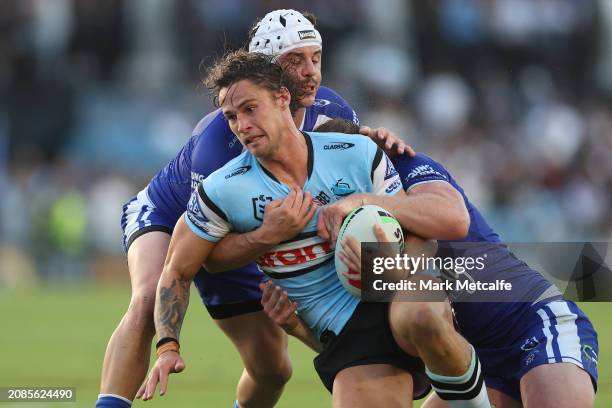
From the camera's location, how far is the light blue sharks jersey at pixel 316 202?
6328 millimetres

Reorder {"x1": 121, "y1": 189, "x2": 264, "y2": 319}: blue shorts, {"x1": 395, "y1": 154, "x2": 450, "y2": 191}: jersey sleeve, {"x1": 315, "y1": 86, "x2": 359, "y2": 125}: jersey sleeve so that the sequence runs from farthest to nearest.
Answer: {"x1": 121, "y1": 189, "x2": 264, "y2": 319}: blue shorts → {"x1": 315, "y1": 86, "x2": 359, "y2": 125}: jersey sleeve → {"x1": 395, "y1": 154, "x2": 450, "y2": 191}: jersey sleeve

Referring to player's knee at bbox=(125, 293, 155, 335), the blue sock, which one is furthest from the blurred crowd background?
the blue sock

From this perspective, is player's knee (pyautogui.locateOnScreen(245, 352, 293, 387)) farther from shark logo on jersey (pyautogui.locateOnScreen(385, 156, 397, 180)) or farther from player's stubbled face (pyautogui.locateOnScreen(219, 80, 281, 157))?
player's stubbled face (pyautogui.locateOnScreen(219, 80, 281, 157))

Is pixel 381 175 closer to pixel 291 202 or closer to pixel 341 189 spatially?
pixel 341 189

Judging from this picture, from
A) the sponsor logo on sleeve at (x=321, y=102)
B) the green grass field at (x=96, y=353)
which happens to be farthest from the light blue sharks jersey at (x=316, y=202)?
the green grass field at (x=96, y=353)

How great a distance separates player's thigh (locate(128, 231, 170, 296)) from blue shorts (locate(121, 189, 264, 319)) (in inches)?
3.4

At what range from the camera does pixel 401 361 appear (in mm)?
6309

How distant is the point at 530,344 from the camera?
6.55 m

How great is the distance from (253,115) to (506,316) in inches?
69.5

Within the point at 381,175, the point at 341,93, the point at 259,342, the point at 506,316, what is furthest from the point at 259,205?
the point at 341,93

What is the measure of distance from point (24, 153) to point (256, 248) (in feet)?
56.6

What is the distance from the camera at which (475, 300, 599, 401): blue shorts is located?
254 inches

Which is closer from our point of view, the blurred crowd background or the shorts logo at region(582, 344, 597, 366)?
the shorts logo at region(582, 344, 597, 366)

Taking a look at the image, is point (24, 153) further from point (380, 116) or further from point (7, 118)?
point (380, 116)
